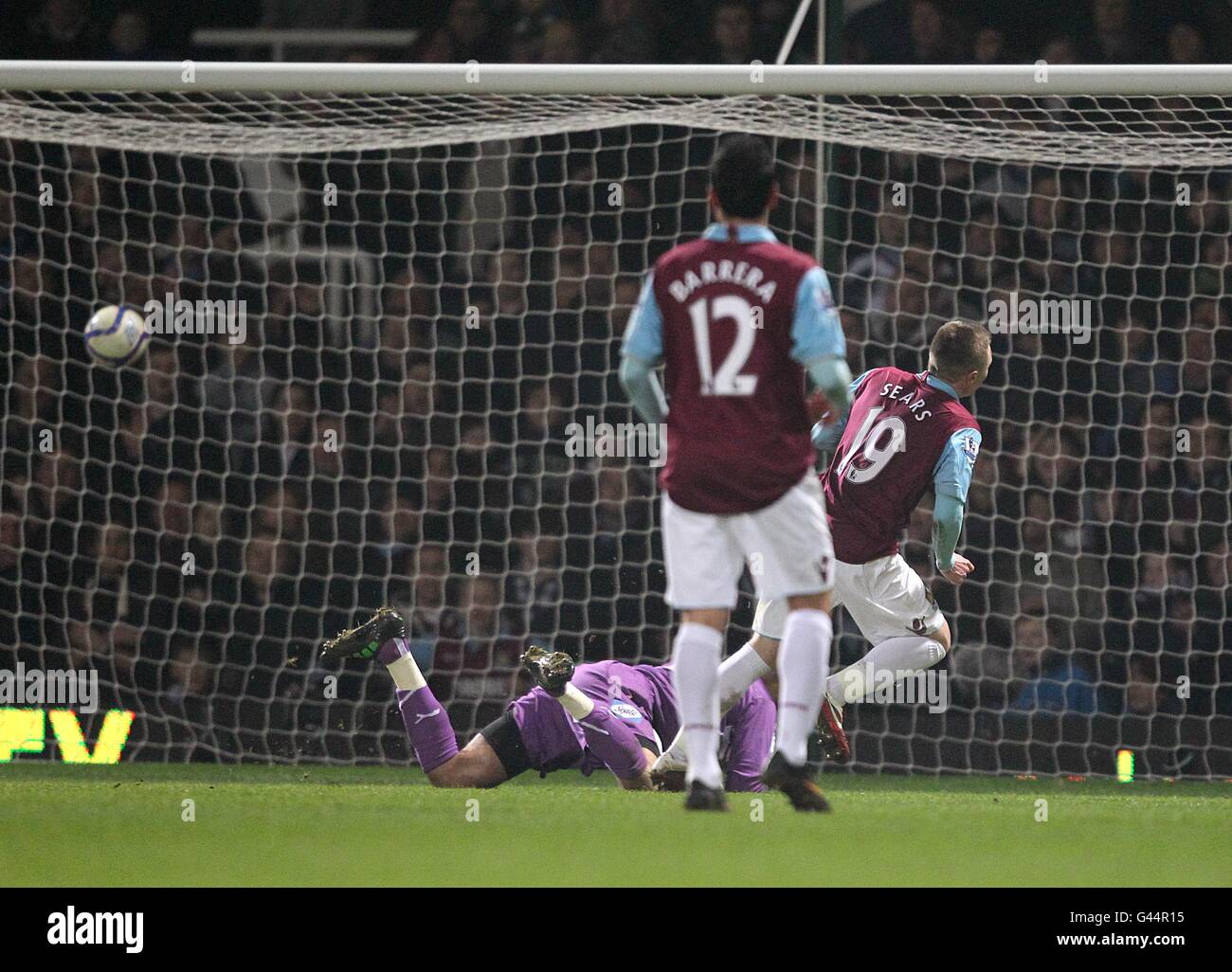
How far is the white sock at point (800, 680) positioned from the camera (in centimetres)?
432

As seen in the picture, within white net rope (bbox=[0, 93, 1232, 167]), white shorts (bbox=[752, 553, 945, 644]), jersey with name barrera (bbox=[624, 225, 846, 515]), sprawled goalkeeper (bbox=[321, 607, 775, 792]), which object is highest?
white net rope (bbox=[0, 93, 1232, 167])

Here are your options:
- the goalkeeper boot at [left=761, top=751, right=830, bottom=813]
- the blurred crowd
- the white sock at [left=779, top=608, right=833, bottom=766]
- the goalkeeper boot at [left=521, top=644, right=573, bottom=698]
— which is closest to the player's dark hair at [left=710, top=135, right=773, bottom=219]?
the white sock at [left=779, top=608, right=833, bottom=766]

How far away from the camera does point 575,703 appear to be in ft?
20.2

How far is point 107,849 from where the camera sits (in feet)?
13.1

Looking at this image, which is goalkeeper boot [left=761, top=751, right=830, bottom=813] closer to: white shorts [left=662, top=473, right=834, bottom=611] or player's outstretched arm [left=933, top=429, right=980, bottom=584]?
white shorts [left=662, top=473, right=834, bottom=611]

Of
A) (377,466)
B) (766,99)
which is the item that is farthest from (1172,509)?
(377,466)

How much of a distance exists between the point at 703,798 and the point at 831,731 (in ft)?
6.63

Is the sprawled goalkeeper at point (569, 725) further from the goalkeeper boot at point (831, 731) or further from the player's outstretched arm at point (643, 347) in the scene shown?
the player's outstretched arm at point (643, 347)

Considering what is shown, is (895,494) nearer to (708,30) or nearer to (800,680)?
(800,680)

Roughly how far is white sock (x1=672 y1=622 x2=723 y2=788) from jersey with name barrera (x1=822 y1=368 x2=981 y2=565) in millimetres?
1821

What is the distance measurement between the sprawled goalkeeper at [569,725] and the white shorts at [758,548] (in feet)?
5.91

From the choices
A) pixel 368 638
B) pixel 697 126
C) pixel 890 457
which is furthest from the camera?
pixel 697 126

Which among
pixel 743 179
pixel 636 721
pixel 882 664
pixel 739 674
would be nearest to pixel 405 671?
pixel 636 721

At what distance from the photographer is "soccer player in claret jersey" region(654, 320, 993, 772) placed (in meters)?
5.94
